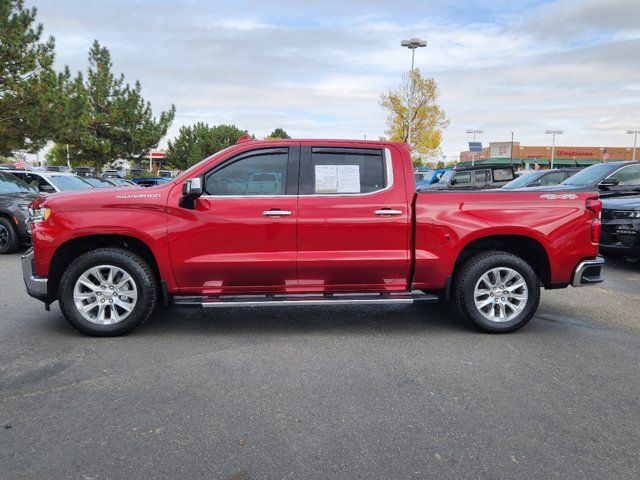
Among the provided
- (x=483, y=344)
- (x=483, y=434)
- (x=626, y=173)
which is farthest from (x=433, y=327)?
(x=626, y=173)

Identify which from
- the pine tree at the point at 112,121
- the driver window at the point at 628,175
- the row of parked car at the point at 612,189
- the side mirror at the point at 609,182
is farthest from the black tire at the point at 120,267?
the pine tree at the point at 112,121

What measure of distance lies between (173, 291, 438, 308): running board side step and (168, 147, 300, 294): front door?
131mm

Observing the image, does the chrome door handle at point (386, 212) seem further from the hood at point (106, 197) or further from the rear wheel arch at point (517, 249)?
the hood at point (106, 197)

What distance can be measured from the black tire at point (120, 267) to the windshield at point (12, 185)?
747cm

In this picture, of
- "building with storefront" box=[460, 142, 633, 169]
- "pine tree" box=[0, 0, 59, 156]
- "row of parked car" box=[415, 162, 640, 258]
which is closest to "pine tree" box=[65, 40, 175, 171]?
"pine tree" box=[0, 0, 59, 156]

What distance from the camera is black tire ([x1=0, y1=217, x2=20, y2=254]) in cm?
1013

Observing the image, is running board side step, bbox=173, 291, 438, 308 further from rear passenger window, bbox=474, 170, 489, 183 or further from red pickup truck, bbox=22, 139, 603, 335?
rear passenger window, bbox=474, 170, 489, 183

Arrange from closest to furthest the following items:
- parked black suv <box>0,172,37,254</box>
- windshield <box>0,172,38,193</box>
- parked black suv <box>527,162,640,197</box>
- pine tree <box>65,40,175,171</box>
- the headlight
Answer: the headlight < parked black suv <box>527,162,640,197</box> < parked black suv <box>0,172,37,254</box> < windshield <box>0,172,38,193</box> < pine tree <box>65,40,175,171</box>

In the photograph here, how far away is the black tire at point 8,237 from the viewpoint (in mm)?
10133

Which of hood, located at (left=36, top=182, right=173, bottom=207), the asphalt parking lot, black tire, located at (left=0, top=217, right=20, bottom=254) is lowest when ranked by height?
the asphalt parking lot

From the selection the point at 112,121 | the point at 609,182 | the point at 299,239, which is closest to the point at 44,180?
the point at 299,239

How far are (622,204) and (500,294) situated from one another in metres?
4.89

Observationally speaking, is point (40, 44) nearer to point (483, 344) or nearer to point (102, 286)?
point (102, 286)

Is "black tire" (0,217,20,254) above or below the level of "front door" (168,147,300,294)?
below
